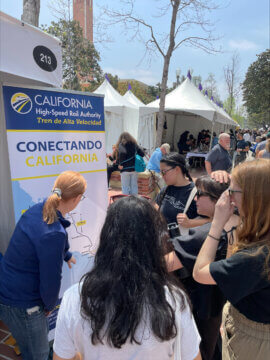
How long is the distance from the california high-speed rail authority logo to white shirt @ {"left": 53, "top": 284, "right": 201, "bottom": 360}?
5.60 feet

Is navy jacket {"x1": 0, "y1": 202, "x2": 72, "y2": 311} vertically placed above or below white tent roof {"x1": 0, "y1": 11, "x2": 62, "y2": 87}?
below

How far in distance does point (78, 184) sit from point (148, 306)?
1057 millimetres

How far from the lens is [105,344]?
0.86 metres

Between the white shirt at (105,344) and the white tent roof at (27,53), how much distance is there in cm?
162

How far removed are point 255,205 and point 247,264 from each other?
26 centimetres

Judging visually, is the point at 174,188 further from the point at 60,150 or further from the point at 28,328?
the point at 28,328

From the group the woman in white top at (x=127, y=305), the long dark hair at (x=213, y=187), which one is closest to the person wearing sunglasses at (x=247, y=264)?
the woman in white top at (x=127, y=305)

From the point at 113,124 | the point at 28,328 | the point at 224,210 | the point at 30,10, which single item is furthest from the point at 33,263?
the point at 113,124

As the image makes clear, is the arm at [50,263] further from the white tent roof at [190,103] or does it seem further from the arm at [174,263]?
the white tent roof at [190,103]

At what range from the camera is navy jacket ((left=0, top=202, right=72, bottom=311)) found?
4.71ft

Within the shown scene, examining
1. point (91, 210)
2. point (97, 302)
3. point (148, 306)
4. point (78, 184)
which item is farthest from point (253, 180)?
point (91, 210)

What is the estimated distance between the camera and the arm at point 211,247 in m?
1.18

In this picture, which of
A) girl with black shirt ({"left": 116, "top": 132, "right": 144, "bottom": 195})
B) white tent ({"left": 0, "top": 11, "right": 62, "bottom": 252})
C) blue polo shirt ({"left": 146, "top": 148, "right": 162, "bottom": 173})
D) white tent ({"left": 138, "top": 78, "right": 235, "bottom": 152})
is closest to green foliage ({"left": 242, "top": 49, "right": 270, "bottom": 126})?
white tent ({"left": 138, "top": 78, "right": 235, "bottom": 152})

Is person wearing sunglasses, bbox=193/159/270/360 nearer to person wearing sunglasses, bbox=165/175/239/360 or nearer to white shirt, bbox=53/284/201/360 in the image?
person wearing sunglasses, bbox=165/175/239/360
